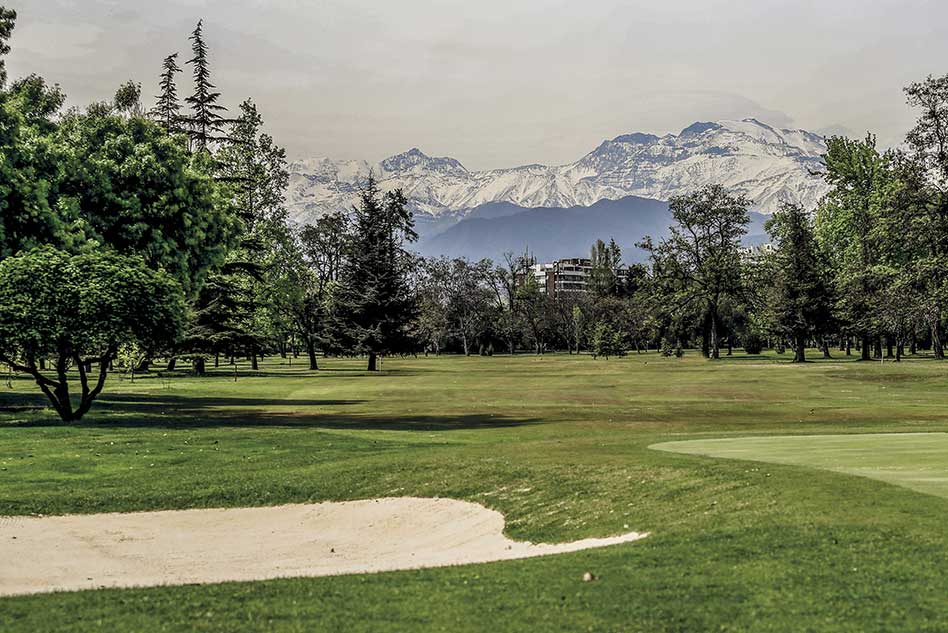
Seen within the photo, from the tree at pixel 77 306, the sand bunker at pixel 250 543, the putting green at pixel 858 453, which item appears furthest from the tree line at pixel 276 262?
the putting green at pixel 858 453

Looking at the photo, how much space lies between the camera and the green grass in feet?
30.5

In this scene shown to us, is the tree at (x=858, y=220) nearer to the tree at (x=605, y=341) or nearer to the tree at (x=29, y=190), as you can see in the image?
the tree at (x=605, y=341)

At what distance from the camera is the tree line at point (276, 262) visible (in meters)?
31.8

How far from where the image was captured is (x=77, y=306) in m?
30.2

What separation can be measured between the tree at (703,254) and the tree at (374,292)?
33.8 metres

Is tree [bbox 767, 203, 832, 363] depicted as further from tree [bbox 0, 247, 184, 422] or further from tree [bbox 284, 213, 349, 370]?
tree [bbox 0, 247, 184, 422]

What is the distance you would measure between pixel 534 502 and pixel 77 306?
67.0ft

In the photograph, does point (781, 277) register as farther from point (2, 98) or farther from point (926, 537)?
point (926, 537)

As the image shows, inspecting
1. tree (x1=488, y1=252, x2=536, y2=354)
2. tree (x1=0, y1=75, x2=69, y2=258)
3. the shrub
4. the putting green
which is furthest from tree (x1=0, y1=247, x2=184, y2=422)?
tree (x1=488, y1=252, x2=536, y2=354)

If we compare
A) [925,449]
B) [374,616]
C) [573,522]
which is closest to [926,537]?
[573,522]

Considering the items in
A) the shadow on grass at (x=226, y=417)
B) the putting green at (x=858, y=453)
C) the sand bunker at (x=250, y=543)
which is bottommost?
the sand bunker at (x=250, y=543)

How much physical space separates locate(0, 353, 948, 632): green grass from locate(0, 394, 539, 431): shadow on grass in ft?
0.60

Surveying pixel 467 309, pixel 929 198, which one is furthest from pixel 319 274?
pixel 929 198

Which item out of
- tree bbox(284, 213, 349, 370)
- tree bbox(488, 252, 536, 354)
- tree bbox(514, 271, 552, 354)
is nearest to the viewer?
tree bbox(284, 213, 349, 370)
